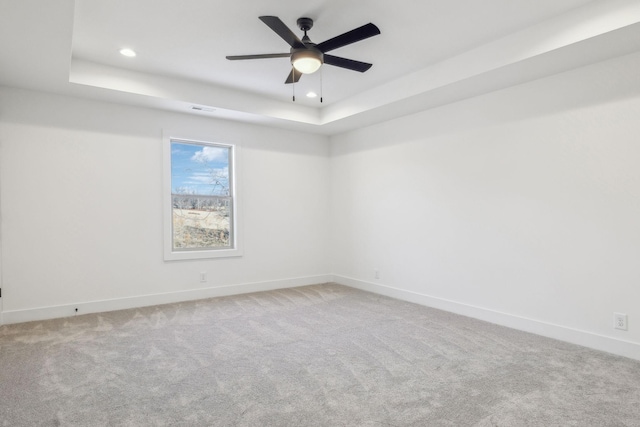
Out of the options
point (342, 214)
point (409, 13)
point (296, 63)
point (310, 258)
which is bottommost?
point (310, 258)

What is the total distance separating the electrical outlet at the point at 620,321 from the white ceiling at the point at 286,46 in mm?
2128

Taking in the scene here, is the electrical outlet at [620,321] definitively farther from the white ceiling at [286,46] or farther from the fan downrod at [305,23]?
the fan downrod at [305,23]

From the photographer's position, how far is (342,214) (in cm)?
593

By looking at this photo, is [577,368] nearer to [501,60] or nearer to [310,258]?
[501,60]

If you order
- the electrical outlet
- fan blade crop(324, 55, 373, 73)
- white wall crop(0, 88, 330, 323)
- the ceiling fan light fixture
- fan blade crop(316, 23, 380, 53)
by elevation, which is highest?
fan blade crop(316, 23, 380, 53)

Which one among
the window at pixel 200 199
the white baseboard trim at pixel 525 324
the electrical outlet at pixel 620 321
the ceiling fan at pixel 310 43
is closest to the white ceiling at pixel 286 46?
the ceiling fan at pixel 310 43

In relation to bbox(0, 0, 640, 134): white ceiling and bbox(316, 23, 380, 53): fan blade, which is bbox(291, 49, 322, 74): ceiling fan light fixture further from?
bbox(0, 0, 640, 134): white ceiling

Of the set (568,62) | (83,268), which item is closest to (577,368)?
(568,62)

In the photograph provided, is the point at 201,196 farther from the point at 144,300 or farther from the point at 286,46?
the point at 286,46

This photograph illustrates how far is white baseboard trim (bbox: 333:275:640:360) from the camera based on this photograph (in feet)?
9.68

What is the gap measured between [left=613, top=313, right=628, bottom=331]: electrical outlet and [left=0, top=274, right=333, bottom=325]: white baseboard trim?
3857 millimetres

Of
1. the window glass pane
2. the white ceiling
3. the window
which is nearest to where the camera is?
the white ceiling

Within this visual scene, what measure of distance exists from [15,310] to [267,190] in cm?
325

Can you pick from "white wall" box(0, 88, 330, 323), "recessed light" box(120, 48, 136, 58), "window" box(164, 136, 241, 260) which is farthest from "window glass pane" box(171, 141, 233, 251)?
"recessed light" box(120, 48, 136, 58)
